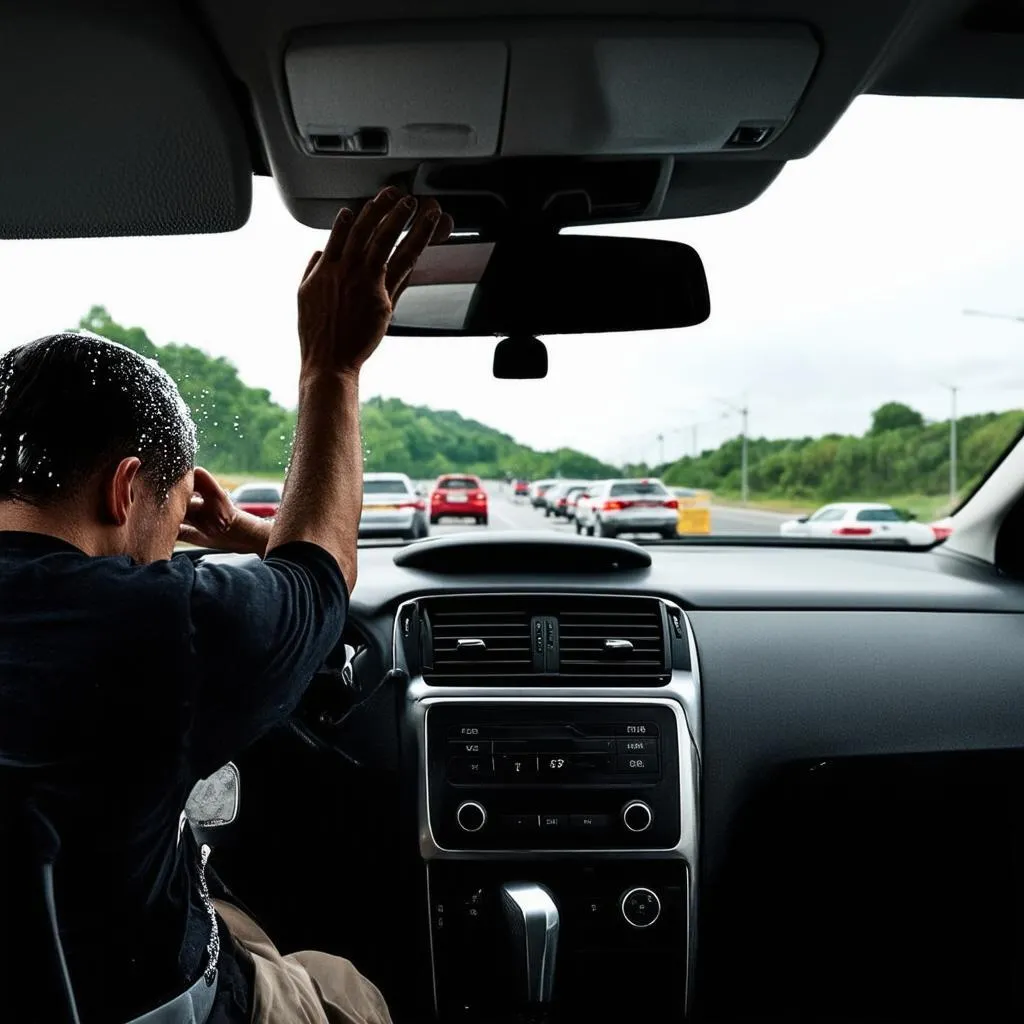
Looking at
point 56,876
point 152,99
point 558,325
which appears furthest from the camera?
point 558,325

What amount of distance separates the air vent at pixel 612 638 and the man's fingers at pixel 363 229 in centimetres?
227

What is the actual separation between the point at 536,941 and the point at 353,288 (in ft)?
7.74

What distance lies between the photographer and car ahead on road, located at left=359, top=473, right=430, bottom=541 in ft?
13.7

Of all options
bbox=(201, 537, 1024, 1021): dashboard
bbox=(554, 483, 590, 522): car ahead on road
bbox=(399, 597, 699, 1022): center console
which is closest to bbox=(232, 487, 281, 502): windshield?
bbox=(201, 537, 1024, 1021): dashboard

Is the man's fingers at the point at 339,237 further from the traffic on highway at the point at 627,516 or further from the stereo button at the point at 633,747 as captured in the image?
the stereo button at the point at 633,747

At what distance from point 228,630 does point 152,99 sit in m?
1.81

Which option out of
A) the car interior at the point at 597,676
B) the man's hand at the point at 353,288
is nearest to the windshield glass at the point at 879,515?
the car interior at the point at 597,676

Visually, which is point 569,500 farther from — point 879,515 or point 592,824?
point 592,824

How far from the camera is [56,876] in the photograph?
179 centimetres

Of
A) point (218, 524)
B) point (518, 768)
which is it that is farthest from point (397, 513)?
point (218, 524)

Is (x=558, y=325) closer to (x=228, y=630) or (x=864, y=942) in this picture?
(x=228, y=630)

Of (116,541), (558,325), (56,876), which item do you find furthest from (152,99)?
(56,876)

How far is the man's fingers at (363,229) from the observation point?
2146 millimetres

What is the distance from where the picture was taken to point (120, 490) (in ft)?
6.16
